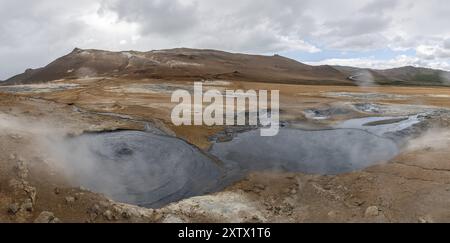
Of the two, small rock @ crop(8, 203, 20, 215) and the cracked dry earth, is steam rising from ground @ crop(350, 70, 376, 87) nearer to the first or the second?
the cracked dry earth

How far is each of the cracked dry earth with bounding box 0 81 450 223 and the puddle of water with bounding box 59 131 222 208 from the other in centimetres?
77

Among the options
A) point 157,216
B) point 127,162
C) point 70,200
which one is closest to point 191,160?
point 127,162

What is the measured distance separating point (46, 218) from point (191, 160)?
563 centimetres

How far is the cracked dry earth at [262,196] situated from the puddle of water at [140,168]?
30.2 inches

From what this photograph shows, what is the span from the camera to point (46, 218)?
8.27m

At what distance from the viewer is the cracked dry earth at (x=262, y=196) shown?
8758 mm

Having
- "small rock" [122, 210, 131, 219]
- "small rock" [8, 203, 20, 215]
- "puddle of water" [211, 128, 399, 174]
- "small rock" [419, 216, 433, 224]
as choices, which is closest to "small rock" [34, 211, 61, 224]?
"small rock" [8, 203, 20, 215]

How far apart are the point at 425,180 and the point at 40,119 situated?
11.7 meters

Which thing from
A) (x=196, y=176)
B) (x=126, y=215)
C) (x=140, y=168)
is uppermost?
(x=140, y=168)

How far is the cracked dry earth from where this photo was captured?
28.7ft

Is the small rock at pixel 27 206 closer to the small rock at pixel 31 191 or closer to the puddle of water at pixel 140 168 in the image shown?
the small rock at pixel 31 191

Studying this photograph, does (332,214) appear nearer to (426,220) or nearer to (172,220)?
(426,220)

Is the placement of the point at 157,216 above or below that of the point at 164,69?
below
